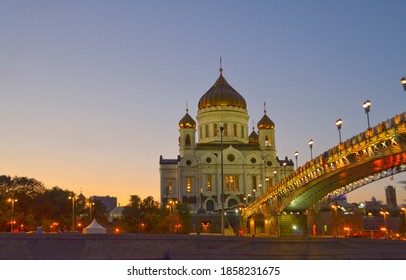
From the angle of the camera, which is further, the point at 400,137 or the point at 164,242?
the point at 164,242

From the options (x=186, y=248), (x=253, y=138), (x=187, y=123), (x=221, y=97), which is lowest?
(x=186, y=248)

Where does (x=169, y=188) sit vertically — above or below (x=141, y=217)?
above

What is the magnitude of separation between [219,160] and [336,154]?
76.7 metres

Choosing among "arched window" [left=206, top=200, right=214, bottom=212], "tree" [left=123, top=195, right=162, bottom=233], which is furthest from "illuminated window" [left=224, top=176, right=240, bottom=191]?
"tree" [left=123, top=195, right=162, bottom=233]

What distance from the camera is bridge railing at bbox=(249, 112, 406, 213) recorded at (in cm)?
3728

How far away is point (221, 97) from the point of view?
134500 millimetres

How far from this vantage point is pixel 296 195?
65.7 metres

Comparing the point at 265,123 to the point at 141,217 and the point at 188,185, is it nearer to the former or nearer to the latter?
the point at 188,185

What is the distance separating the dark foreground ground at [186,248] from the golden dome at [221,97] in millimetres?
89706

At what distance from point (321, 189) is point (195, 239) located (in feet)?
86.0

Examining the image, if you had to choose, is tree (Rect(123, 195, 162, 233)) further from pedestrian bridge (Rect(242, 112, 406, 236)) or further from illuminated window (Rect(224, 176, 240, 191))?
illuminated window (Rect(224, 176, 240, 191))

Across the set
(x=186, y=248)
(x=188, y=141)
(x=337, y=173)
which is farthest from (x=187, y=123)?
(x=186, y=248)
